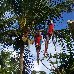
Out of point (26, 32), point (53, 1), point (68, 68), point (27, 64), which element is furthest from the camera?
point (27, 64)

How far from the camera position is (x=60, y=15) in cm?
2459

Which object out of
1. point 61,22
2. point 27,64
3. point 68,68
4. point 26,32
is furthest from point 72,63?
point 27,64

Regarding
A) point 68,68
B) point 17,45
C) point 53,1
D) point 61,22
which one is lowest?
point 68,68

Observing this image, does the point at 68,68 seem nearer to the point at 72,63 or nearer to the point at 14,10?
the point at 72,63

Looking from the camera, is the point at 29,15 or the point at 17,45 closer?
the point at 29,15

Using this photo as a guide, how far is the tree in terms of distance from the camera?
22953 millimetres

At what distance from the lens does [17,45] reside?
2448 cm

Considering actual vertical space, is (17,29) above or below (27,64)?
above

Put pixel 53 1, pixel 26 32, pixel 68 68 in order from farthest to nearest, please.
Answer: pixel 53 1
pixel 26 32
pixel 68 68

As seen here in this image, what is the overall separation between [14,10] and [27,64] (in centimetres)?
548

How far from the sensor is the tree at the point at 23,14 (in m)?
23.0

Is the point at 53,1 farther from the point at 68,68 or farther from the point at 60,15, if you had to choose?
the point at 68,68

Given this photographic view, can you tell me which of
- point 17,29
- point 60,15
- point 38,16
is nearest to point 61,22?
point 60,15

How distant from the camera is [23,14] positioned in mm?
22859
